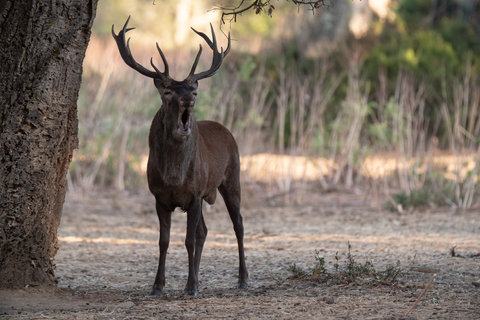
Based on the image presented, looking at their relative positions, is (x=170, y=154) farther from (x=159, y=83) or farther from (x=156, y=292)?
(x=156, y=292)

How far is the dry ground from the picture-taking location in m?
5.15

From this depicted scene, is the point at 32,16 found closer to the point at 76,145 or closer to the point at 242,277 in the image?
the point at 76,145

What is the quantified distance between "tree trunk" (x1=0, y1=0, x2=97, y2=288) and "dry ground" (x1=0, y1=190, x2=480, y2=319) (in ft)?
1.34

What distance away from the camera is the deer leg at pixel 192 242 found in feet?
19.4

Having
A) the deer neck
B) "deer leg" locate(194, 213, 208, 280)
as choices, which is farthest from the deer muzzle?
"deer leg" locate(194, 213, 208, 280)

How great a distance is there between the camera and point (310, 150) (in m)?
11.8

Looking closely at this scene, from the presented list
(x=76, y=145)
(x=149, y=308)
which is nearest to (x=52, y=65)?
(x=76, y=145)

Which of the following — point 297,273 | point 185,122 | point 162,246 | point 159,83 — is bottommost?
point 297,273

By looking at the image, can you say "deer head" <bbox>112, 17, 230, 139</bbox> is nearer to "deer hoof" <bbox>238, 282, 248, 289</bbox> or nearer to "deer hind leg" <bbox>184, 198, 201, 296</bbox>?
"deer hind leg" <bbox>184, 198, 201, 296</bbox>

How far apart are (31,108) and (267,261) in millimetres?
2891

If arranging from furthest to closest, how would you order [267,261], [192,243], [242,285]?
[267,261] < [242,285] < [192,243]

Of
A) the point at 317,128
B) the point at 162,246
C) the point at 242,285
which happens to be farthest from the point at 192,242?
the point at 317,128

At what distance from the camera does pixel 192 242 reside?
6.02 m

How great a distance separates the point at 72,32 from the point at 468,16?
22853 millimetres
